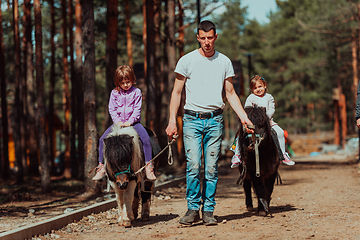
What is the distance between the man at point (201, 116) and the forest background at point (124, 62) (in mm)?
5608

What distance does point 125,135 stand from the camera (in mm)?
6375

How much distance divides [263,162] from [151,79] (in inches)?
488

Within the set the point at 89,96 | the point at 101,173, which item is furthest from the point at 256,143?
the point at 89,96

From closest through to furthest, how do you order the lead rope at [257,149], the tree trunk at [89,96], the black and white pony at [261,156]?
the lead rope at [257,149] → the black and white pony at [261,156] → the tree trunk at [89,96]

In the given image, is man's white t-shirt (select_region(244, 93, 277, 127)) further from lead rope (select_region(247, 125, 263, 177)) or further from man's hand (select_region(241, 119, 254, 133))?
man's hand (select_region(241, 119, 254, 133))

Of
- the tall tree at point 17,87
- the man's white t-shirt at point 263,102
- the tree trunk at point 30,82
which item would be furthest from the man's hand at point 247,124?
the tall tree at point 17,87

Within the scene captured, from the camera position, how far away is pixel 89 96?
445 inches

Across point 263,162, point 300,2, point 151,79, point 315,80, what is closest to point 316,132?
point 315,80

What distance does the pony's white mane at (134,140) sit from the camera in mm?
6387

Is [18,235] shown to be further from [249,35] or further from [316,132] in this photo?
[249,35]

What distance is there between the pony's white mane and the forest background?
4.84 metres

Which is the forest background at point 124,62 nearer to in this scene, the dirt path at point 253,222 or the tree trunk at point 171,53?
the tree trunk at point 171,53

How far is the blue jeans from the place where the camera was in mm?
6000

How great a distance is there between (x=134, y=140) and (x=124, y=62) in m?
24.1
